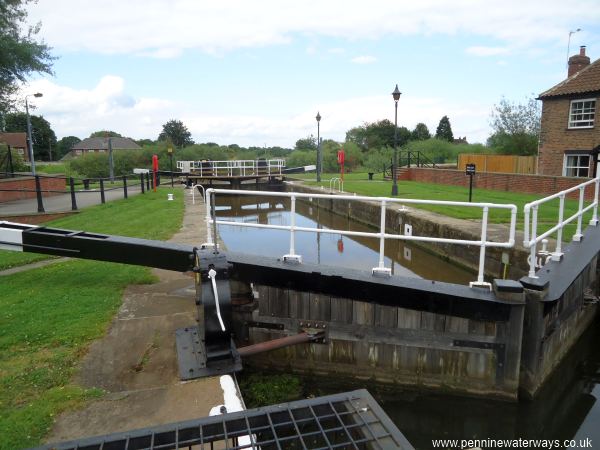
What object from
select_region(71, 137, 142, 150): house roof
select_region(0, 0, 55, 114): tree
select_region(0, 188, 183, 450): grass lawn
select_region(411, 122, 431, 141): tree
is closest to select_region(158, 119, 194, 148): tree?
select_region(71, 137, 142, 150): house roof

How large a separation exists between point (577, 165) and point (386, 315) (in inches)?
751

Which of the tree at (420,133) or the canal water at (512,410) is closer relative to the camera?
the canal water at (512,410)

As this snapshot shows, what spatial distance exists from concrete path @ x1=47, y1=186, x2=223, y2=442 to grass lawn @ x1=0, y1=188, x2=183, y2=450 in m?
0.15

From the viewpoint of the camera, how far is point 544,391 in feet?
19.1

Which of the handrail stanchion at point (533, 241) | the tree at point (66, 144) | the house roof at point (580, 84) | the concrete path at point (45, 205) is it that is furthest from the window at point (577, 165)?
the tree at point (66, 144)

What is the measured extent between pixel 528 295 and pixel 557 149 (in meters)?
18.8

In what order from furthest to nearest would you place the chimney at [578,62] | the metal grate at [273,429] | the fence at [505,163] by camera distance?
the fence at [505,163] < the chimney at [578,62] < the metal grate at [273,429]

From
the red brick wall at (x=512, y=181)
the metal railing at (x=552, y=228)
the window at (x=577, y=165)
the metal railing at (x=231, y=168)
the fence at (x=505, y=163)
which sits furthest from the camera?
the metal railing at (x=231, y=168)

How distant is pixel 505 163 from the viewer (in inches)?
1053

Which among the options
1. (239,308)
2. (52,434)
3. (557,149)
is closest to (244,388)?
(239,308)

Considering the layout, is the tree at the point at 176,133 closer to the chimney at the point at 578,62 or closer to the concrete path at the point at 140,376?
the chimney at the point at 578,62

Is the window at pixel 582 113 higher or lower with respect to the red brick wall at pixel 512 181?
higher

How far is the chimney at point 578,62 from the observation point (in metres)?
22.3

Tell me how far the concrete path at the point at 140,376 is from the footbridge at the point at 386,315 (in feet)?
1.53
